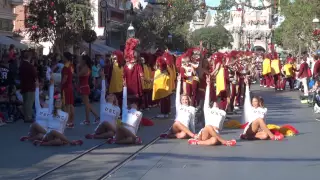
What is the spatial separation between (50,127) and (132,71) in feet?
17.3

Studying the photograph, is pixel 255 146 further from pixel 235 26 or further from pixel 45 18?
pixel 235 26

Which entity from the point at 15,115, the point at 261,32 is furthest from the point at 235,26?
the point at 15,115

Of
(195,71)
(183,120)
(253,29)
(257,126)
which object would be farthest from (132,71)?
(253,29)

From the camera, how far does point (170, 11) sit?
197 ft

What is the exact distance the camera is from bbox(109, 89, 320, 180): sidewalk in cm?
1070

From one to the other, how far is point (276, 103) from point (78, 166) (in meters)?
17.1

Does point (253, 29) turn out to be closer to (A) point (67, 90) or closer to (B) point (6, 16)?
(B) point (6, 16)

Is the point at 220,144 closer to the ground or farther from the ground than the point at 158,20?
closer to the ground

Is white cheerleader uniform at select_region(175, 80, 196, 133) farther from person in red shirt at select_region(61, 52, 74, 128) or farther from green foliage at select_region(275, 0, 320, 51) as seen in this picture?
green foliage at select_region(275, 0, 320, 51)

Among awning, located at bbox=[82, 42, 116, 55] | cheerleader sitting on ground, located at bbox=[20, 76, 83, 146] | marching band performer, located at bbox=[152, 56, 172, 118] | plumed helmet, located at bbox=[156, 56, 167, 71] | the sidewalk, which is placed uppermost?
awning, located at bbox=[82, 42, 116, 55]

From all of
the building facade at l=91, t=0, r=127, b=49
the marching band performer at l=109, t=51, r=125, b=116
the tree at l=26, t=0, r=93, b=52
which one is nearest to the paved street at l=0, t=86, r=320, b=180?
the marching band performer at l=109, t=51, r=125, b=116

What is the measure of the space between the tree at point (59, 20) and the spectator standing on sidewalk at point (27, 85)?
1521 centimetres

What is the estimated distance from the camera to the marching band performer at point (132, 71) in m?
18.8

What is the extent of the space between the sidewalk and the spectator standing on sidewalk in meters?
5.41
